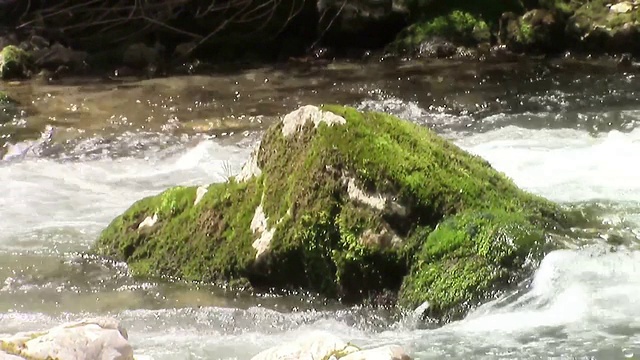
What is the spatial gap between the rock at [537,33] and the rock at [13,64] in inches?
305

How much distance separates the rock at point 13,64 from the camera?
42.4 ft

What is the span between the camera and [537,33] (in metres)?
12.8

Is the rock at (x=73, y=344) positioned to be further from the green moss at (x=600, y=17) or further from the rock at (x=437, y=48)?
the green moss at (x=600, y=17)

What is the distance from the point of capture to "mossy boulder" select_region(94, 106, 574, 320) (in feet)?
14.9

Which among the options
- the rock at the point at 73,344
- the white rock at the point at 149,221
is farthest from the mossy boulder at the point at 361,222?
the rock at the point at 73,344

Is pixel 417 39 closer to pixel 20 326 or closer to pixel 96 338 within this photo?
pixel 20 326

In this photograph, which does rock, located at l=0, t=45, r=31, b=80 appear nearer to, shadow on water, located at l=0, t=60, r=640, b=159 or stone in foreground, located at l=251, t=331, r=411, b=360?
shadow on water, located at l=0, t=60, r=640, b=159

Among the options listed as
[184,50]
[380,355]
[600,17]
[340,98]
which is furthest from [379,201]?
[184,50]

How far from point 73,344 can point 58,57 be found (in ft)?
36.9

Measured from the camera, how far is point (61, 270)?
571cm

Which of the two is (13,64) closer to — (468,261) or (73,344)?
(468,261)

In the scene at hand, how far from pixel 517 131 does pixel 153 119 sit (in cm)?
444

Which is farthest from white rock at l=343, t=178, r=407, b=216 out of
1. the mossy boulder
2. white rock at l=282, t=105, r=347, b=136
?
white rock at l=282, t=105, r=347, b=136

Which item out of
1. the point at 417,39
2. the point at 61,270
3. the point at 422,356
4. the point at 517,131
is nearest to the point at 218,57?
the point at 417,39
